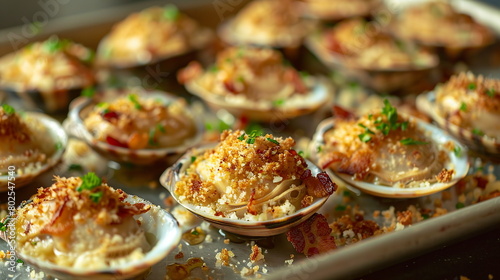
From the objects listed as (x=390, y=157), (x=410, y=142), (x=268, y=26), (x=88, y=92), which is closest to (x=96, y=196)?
(x=390, y=157)

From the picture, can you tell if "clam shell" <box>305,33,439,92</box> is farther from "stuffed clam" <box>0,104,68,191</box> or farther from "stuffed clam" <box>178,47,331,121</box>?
"stuffed clam" <box>0,104,68,191</box>

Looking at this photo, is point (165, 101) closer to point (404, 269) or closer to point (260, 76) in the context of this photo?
point (260, 76)

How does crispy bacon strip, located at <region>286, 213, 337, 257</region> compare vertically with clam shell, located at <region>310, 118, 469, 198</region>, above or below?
below

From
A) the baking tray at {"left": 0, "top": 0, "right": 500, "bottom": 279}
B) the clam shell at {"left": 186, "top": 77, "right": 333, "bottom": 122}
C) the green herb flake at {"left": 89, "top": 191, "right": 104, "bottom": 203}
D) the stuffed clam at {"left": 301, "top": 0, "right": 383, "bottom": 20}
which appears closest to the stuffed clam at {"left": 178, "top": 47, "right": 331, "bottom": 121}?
the clam shell at {"left": 186, "top": 77, "right": 333, "bottom": 122}

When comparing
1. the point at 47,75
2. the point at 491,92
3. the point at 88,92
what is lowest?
the point at 88,92

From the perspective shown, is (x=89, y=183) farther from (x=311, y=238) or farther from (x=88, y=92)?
(x=88, y=92)

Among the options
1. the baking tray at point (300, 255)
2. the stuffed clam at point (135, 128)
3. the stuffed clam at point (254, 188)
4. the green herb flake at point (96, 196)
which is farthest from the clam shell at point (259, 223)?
the stuffed clam at point (135, 128)
